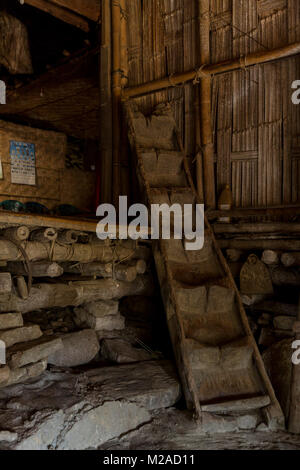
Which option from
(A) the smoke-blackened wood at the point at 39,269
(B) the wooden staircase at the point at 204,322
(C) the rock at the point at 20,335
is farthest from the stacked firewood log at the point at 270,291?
(C) the rock at the point at 20,335

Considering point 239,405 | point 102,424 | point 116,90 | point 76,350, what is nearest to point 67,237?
point 76,350

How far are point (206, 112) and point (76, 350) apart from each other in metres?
3.55

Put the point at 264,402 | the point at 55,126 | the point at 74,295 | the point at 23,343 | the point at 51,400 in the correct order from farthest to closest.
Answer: the point at 55,126 → the point at 74,295 → the point at 23,343 → the point at 264,402 → the point at 51,400

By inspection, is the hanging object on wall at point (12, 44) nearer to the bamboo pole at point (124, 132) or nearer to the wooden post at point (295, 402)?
the bamboo pole at point (124, 132)

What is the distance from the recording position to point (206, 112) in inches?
207

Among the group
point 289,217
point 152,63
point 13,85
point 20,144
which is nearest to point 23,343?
point 289,217

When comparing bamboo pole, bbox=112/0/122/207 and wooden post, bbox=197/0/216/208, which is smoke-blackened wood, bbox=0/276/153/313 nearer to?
wooden post, bbox=197/0/216/208

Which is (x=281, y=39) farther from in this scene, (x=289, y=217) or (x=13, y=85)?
(x=13, y=85)

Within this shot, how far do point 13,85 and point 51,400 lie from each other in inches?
299

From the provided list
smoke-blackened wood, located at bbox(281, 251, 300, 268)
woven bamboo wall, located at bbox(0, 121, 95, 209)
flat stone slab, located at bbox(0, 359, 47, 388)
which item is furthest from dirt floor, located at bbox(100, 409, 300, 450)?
woven bamboo wall, located at bbox(0, 121, 95, 209)

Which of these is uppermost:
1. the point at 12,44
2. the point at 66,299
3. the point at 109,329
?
the point at 12,44

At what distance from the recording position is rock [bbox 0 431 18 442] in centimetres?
256

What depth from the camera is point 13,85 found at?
858cm

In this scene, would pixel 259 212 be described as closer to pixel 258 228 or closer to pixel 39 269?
pixel 258 228
